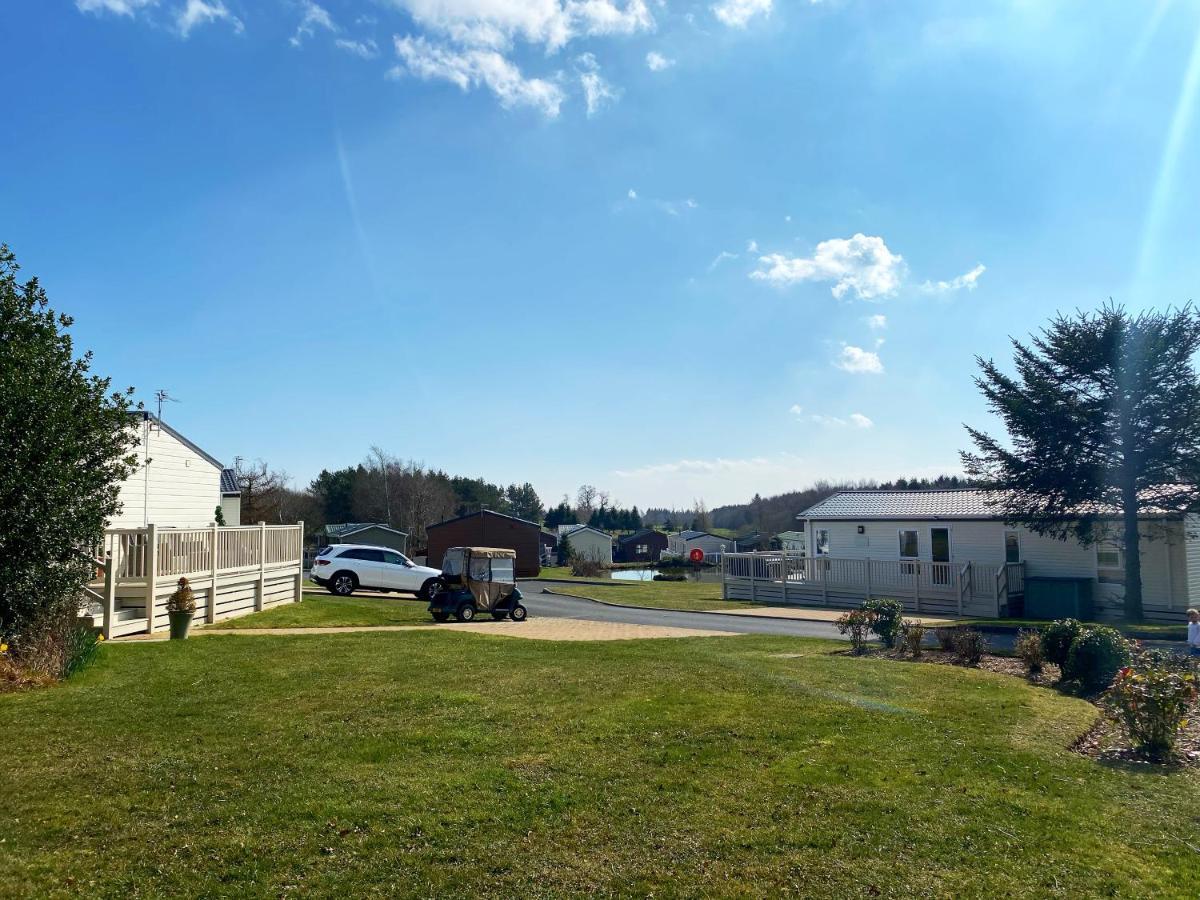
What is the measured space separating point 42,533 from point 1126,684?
1195 cm

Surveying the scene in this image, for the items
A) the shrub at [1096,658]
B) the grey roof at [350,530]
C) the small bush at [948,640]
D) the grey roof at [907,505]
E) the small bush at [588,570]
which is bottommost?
the small bush at [588,570]

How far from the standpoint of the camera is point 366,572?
2550 cm

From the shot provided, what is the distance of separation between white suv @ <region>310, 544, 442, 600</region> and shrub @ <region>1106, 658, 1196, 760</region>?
20.5m

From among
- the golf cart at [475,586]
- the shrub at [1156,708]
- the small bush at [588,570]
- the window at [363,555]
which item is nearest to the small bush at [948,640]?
the shrub at [1156,708]

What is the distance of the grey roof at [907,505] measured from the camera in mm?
27491

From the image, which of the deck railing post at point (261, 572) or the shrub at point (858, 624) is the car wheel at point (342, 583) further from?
the shrub at point (858, 624)

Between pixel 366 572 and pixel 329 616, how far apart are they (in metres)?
7.98

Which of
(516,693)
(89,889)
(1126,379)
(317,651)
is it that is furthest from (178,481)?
(1126,379)

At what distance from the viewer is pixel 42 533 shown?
9.80 m

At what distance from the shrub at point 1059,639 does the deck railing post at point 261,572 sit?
14870 mm

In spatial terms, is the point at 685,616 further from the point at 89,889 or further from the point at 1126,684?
the point at 89,889

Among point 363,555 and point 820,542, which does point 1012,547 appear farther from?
point 363,555

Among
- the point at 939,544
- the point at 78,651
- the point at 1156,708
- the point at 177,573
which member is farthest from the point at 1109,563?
the point at 78,651

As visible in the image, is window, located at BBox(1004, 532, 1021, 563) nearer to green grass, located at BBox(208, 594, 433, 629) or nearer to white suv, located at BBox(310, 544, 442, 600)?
white suv, located at BBox(310, 544, 442, 600)
